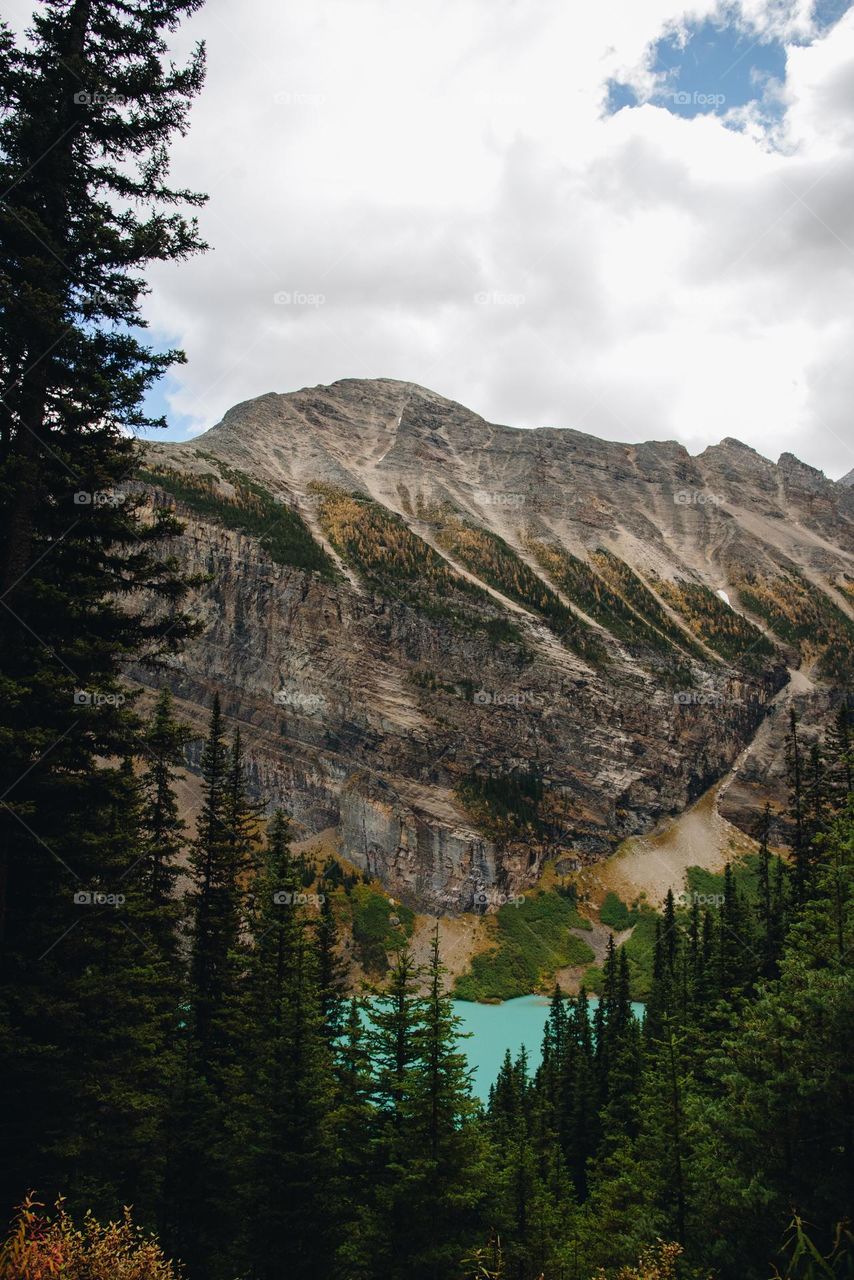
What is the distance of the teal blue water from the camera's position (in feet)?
275

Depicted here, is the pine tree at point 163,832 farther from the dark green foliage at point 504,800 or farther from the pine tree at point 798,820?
the dark green foliage at point 504,800

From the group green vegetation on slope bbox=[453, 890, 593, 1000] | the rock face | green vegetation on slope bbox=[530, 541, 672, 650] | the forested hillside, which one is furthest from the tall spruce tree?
green vegetation on slope bbox=[530, 541, 672, 650]

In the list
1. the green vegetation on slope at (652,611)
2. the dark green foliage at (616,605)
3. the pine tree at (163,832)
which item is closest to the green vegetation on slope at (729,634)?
the green vegetation on slope at (652,611)

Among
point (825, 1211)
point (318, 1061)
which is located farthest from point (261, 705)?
point (825, 1211)

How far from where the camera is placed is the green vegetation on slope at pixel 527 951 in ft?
360

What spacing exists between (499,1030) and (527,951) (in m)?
22.5

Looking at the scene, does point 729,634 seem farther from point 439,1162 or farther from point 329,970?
point 439,1162

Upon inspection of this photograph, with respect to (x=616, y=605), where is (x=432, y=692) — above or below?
below

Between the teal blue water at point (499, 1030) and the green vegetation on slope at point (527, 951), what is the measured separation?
237 centimetres

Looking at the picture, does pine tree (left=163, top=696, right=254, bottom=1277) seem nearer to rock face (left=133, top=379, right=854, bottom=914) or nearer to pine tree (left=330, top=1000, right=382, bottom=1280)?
pine tree (left=330, top=1000, right=382, bottom=1280)

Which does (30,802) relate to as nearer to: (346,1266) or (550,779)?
(346,1266)

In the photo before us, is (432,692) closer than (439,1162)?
No

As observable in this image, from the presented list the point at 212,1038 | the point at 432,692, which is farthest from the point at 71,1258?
the point at 432,692

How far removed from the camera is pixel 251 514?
155 meters
